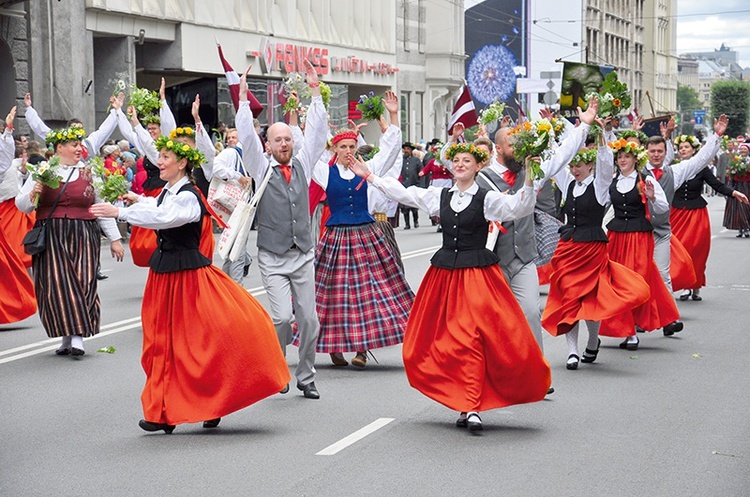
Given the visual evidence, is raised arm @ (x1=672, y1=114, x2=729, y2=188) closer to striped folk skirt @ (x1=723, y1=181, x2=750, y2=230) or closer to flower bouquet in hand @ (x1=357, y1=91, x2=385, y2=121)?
flower bouquet in hand @ (x1=357, y1=91, x2=385, y2=121)

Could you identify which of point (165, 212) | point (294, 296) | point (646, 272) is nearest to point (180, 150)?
point (165, 212)

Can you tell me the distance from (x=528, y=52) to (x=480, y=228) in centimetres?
8784

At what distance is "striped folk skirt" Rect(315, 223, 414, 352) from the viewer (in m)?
10.3

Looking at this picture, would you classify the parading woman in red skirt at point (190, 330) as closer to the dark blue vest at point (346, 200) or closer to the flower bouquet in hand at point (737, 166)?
the dark blue vest at point (346, 200)

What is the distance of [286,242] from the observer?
8.93m

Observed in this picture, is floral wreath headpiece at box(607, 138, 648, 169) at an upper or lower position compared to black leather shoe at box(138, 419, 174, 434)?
upper

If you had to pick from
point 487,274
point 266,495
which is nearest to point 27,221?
point 487,274

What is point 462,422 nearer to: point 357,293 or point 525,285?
point 525,285

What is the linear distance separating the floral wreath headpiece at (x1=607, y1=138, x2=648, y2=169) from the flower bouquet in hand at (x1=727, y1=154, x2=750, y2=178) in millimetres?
16637

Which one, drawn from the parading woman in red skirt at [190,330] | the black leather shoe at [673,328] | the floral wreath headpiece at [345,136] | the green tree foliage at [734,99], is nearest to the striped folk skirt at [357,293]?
the floral wreath headpiece at [345,136]

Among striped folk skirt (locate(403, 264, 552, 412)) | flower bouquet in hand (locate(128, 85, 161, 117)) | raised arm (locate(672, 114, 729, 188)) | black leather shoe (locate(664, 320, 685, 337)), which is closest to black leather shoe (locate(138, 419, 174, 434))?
striped folk skirt (locate(403, 264, 552, 412))

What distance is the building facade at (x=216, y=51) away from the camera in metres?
26.0

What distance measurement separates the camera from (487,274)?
317 inches

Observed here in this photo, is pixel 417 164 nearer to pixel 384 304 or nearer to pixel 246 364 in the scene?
pixel 384 304
